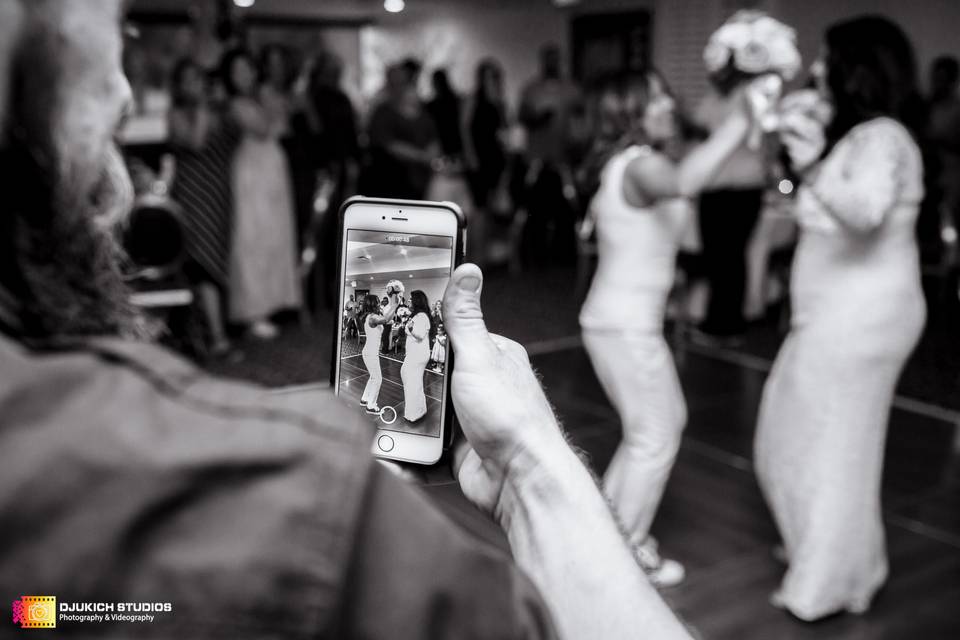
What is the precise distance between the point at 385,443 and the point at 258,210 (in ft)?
14.7

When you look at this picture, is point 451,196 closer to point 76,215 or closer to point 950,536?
point 950,536

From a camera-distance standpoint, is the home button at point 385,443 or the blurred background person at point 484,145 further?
the blurred background person at point 484,145

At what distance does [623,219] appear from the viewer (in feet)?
8.68

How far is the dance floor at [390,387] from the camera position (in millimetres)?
823

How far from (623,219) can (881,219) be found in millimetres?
700

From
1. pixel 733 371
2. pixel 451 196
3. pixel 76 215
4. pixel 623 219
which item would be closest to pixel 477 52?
pixel 451 196

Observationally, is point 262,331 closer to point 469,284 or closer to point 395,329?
point 395,329

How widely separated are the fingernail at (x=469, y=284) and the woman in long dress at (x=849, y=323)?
1894 mm

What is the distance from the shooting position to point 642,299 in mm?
2648

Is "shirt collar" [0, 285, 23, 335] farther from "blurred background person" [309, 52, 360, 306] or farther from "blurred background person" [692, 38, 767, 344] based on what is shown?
"blurred background person" [309, 52, 360, 306]

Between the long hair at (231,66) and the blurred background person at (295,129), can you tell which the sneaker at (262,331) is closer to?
the blurred background person at (295,129)

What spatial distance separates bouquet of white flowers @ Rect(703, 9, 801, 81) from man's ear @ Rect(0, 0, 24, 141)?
2.47 m

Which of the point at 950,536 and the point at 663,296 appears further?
the point at 950,536
